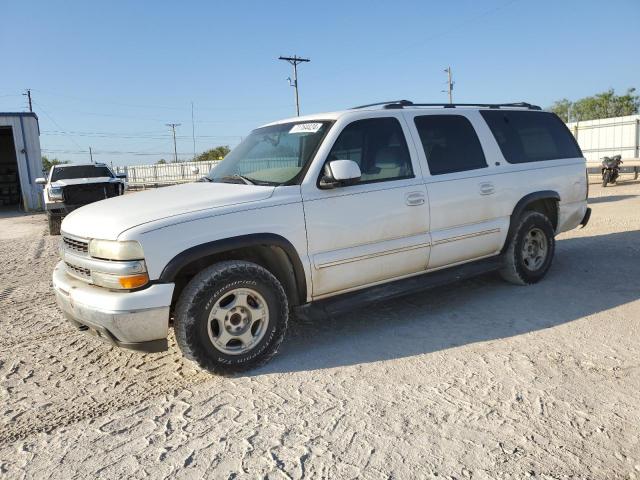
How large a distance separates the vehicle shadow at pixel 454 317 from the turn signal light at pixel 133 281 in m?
1.06

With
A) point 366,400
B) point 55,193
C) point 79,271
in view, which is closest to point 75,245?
point 79,271

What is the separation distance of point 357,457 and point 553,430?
1095 mm

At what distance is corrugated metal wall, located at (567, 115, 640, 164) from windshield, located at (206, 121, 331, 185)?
27.7 m

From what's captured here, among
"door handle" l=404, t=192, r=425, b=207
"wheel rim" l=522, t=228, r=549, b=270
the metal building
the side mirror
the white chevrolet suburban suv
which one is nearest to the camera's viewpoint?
the white chevrolet suburban suv

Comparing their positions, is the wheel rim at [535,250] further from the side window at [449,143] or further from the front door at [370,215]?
the front door at [370,215]

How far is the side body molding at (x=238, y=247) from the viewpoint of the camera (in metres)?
3.45

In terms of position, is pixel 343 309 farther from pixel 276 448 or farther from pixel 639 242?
pixel 639 242

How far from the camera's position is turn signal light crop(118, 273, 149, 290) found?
3398mm

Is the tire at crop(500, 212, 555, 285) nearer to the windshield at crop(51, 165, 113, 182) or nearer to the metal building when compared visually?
the windshield at crop(51, 165, 113, 182)

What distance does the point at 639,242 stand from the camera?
24.8 ft

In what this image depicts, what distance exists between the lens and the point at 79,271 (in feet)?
12.7

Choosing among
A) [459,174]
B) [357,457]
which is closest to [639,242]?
[459,174]

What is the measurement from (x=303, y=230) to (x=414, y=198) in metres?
1.13

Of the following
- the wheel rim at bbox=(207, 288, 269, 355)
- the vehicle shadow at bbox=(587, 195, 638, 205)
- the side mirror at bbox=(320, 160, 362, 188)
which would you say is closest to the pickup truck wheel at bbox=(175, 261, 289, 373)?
the wheel rim at bbox=(207, 288, 269, 355)
